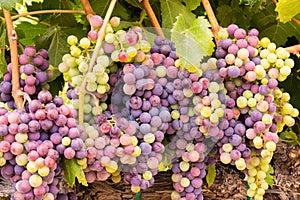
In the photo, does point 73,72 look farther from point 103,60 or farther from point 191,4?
point 191,4

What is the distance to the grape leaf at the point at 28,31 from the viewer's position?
152 centimetres

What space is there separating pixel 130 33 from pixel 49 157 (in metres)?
0.24

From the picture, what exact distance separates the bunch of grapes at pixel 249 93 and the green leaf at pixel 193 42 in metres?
0.03

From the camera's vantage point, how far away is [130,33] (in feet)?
2.98

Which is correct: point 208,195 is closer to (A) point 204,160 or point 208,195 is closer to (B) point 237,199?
(B) point 237,199

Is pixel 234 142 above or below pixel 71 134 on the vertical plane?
above

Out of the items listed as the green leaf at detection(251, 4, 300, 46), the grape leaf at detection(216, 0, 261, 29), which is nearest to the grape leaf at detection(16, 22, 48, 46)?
the grape leaf at detection(216, 0, 261, 29)

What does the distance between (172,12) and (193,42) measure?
194 mm

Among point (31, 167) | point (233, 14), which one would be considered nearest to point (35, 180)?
point (31, 167)

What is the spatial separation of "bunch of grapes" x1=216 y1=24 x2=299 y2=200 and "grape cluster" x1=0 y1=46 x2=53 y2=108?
0.31 m

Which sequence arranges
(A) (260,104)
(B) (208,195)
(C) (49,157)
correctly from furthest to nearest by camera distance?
1. (B) (208,195)
2. (A) (260,104)
3. (C) (49,157)

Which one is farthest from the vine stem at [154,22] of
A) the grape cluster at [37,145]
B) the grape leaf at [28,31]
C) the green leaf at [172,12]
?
the grape leaf at [28,31]

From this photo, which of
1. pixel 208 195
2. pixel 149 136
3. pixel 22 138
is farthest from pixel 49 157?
A: pixel 208 195

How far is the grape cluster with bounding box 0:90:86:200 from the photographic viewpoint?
33.1 inches
